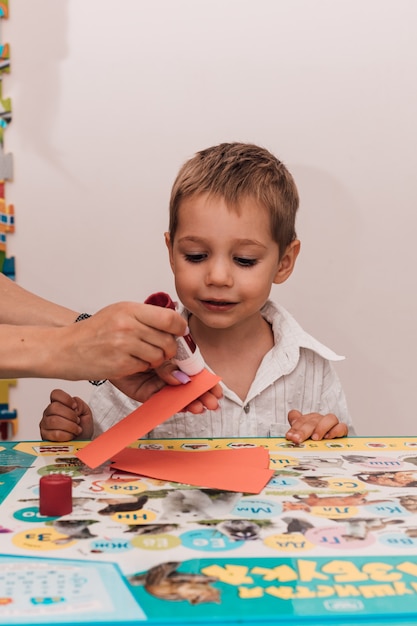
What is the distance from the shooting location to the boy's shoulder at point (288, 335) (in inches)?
46.0

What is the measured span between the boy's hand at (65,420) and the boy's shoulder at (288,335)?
36 cm

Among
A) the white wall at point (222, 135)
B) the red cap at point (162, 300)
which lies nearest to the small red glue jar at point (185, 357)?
the red cap at point (162, 300)

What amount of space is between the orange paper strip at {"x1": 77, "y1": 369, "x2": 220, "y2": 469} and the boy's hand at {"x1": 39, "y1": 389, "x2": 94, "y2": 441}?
16cm

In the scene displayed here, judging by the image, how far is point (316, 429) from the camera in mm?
859

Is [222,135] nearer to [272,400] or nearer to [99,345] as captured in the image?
[272,400]

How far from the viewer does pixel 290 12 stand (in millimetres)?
1725

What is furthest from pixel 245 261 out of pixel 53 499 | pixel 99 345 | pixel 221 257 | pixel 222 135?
pixel 222 135

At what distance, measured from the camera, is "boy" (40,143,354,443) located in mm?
1055

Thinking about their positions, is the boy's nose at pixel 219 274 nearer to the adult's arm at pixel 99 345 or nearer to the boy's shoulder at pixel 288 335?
the boy's shoulder at pixel 288 335

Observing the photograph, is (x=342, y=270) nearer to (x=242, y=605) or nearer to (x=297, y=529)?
(x=297, y=529)

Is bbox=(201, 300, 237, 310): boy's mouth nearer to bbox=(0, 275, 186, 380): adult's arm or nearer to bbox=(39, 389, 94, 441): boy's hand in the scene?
bbox=(39, 389, 94, 441): boy's hand

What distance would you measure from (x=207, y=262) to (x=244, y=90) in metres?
0.85

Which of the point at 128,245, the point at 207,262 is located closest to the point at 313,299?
the point at 128,245

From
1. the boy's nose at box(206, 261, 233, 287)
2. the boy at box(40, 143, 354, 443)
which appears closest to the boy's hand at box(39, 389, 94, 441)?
the boy at box(40, 143, 354, 443)
